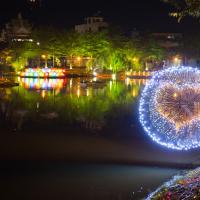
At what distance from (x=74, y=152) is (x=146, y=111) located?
10.5 ft

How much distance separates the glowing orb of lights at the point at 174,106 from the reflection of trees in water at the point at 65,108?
11.7 feet

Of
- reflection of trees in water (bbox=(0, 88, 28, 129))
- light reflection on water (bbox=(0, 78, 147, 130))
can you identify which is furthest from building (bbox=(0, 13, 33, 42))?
reflection of trees in water (bbox=(0, 88, 28, 129))

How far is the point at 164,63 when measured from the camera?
68.0 meters

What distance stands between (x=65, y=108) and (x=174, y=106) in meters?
8.90

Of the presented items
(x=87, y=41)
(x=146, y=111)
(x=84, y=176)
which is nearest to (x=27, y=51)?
(x=87, y=41)

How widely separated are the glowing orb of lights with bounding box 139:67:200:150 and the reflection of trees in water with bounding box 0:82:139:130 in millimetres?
3564

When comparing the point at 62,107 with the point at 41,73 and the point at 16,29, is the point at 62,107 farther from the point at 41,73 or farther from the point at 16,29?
the point at 16,29

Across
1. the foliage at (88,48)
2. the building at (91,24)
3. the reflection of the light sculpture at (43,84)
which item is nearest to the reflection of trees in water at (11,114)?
the reflection of the light sculpture at (43,84)

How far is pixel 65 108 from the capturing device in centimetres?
2181

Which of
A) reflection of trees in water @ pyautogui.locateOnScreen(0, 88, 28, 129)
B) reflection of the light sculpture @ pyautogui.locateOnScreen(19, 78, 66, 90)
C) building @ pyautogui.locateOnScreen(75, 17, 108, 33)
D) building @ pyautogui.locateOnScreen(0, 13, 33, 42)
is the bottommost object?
reflection of trees in water @ pyautogui.locateOnScreen(0, 88, 28, 129)

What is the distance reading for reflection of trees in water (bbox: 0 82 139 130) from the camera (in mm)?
18156

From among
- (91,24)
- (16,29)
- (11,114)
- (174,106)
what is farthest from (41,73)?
(91,24)

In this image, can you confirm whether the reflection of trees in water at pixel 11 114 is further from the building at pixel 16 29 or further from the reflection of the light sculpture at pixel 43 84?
the building at pixel 16 29

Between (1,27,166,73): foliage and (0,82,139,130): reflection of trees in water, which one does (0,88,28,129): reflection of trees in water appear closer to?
(0,82,139,130): reflection of trees in water
